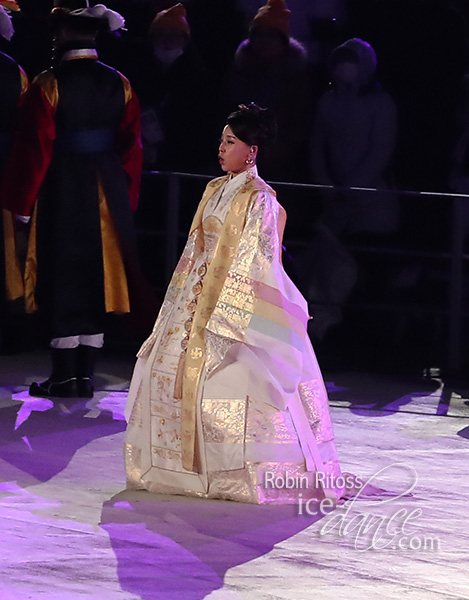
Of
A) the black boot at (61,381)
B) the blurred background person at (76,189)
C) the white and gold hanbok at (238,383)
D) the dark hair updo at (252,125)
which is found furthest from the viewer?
the black boot at (61,381)

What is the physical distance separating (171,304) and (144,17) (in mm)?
3896

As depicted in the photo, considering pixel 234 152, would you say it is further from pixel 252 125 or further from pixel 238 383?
pixel 238 383

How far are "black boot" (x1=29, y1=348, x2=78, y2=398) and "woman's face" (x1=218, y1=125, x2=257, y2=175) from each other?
1.99 metres

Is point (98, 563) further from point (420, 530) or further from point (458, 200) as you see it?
point (458, 200)

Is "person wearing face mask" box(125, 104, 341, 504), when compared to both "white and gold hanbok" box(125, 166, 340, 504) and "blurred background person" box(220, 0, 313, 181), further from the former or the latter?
"blurred background person" box(220, 0, 313, 181)

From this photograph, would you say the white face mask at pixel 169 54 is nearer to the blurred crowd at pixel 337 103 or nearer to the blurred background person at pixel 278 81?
the blurred crowd at pixel 337 103

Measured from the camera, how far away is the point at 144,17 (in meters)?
8.63

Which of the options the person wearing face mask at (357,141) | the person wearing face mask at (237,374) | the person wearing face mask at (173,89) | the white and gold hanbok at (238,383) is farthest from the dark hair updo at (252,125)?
the person wearing face mask at (173,89)

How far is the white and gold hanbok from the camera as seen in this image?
4926 mm

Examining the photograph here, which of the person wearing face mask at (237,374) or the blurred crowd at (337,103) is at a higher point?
the blurred crowd at (337,103)

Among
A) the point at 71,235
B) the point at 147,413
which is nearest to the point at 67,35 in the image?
the point at 71,235

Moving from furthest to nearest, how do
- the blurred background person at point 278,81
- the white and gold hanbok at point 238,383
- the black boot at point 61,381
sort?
the blurred background person at point 278,81 < the black boot at point 61,381 < the white and gold hanbok at point 238,383

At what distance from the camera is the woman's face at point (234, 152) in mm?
5090

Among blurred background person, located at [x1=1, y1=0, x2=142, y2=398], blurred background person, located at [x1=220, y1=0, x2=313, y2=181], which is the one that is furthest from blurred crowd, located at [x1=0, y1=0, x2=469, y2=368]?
blurred background person, located at [x1=1, y1=0, x2=142, y2=398]
